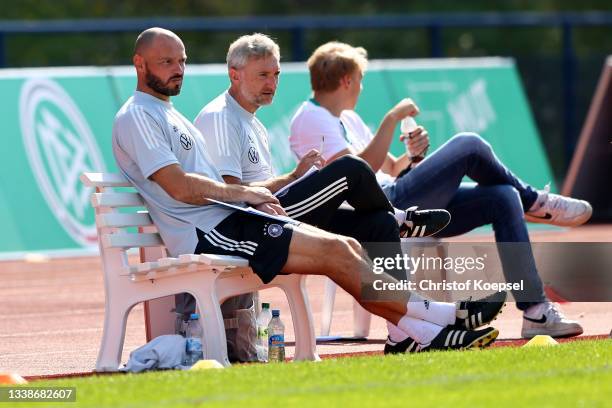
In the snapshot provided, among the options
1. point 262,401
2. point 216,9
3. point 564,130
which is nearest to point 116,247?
point 262,401

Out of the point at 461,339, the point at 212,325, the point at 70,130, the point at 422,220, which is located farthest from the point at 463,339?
the point at 70,130

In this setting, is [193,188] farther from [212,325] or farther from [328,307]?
[328,307]

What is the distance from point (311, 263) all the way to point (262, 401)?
1762mm

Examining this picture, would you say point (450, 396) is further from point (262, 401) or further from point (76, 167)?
point (76, 167)

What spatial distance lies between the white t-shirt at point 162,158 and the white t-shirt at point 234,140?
0.49 ft

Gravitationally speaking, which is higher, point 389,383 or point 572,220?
point 572,220

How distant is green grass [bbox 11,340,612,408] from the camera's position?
20.1 ft

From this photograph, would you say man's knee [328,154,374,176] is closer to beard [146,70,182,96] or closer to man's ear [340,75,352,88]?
beard [146,70,182,96]

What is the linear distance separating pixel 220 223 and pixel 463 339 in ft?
4.38

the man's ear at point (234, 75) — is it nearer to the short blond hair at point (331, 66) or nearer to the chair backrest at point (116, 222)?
the chair backrest at point (116, 222)

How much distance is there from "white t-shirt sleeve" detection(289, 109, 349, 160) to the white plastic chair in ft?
4.64

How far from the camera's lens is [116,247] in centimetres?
808

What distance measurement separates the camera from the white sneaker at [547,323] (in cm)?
907

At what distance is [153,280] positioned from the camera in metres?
8.02
